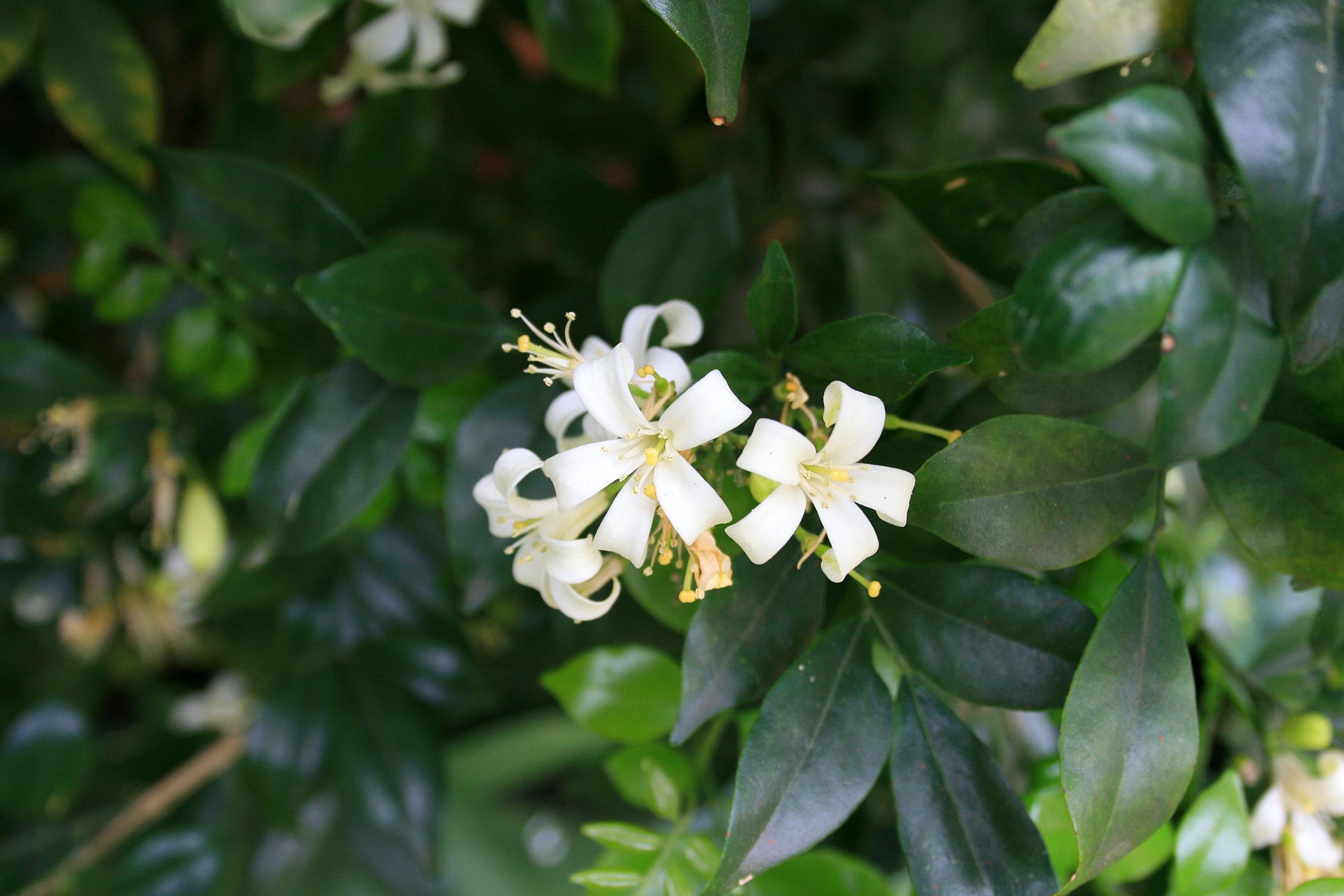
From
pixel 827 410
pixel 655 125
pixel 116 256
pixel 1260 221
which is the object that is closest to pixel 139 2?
pixel 116 256

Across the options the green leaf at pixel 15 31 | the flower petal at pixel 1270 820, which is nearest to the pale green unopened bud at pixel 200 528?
the green leaf at pixel 15 31

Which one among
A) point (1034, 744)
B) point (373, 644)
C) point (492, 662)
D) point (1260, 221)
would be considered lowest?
point (492, 662)

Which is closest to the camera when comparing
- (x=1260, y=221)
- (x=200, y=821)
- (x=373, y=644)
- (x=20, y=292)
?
(x=1260, y=221)

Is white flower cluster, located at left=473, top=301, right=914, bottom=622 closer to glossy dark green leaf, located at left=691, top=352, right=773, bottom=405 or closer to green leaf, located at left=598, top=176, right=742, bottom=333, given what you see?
glossy dark green leaf, located at left=691, top=352, right=773, bottom=405

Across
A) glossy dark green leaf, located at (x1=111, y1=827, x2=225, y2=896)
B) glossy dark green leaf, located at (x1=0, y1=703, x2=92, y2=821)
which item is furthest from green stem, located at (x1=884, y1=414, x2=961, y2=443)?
glossy dark green leaf, located at (x1=0, y1=703, x2=92, y2=821)

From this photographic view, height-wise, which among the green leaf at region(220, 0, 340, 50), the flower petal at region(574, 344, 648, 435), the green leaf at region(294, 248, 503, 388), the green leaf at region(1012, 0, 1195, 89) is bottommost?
the green leaf at region(294, 248, 503, 388)

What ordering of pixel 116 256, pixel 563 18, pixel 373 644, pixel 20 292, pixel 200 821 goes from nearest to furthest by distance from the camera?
pixel 563 18 → pixel 116 256 → pixel 373 644 → pixel 200 821 → pixel 20 292

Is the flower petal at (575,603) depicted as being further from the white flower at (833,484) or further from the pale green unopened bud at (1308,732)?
the pale green unopened bud at (1308,732)

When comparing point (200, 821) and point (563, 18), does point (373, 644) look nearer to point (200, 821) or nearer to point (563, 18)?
point (200, 821)
